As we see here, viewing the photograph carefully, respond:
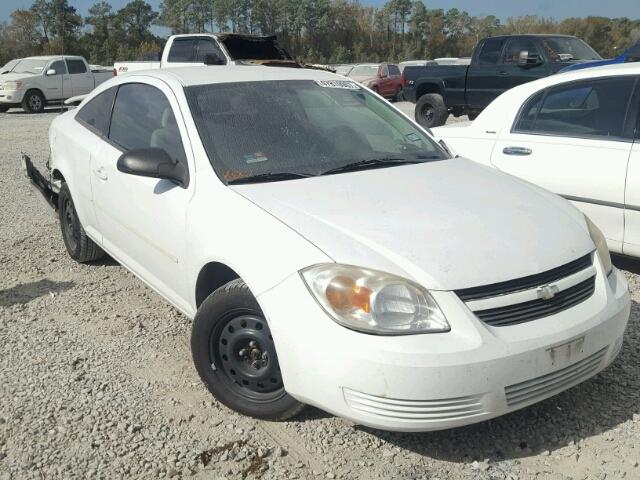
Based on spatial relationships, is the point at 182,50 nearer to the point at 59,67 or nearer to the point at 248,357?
the point at 59,67

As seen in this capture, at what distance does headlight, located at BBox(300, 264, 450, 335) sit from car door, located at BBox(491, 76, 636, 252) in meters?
2.70

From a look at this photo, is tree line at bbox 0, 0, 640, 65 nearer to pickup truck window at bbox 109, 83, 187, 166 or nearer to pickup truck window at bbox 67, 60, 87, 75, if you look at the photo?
pickup truck window at bbox 67, 60, 87, 75

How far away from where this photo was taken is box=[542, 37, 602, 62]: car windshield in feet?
A: 38.3

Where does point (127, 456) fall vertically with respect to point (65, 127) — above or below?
below

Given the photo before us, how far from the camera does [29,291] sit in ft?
16.0

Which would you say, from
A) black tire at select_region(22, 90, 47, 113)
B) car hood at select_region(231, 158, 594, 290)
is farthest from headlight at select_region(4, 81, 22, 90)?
car hood at select_region(231, 158, 594, 290)

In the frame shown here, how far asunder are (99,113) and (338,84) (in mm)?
1722

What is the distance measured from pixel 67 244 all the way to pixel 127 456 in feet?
9.69

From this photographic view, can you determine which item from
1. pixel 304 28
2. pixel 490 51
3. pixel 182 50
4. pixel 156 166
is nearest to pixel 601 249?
pixel 156 166

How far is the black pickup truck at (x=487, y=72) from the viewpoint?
1174cm

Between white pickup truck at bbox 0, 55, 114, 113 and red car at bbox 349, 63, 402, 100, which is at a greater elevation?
white pickup truck at bbox 0, 55, 114, 113

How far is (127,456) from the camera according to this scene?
9.52 feet

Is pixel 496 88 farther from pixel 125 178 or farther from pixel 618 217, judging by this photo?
pixel 125 178

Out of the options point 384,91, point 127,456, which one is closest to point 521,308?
point 127,456
